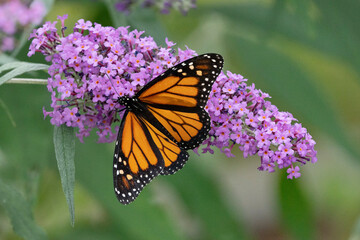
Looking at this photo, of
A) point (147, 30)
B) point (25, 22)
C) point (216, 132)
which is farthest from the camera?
point (25, 22)

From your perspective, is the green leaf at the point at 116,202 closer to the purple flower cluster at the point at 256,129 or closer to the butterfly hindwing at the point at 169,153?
the butterfly hindwing at the point at 169,153

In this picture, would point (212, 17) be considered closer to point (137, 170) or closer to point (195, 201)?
point (195, 201)

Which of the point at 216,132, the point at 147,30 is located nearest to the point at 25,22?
the point at 147,30

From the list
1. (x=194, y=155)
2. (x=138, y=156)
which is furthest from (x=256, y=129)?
(x=194, y=155)

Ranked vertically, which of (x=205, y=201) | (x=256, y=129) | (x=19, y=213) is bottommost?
(x=205, y=201)

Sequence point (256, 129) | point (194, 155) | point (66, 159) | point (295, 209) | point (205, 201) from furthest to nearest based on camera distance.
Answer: point (194, 155)
point (295, 209)
point (205, 201)
point (256, 129)
point (66, 159)

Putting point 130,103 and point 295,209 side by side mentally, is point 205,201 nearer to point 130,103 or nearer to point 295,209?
point 295,209
